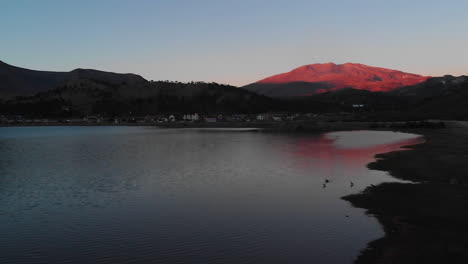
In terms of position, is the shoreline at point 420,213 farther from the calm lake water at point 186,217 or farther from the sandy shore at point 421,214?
the calm lake water at point 186,217

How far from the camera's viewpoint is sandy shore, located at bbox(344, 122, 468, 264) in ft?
47.5

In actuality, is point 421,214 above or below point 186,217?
above

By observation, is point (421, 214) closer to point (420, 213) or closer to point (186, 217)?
point (420, 213)

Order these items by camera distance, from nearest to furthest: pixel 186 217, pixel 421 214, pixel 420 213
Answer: pixel 421 214 → pixel 420 213 → pixel 186 217

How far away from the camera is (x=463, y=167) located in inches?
1340

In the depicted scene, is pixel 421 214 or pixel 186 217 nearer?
pixel 421 214

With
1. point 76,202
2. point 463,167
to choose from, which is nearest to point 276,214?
point 76,202

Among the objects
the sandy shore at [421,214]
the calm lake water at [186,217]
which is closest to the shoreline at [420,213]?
the sandy shore at [421,214]

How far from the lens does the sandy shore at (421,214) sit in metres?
14.5

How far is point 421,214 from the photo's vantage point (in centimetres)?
1980

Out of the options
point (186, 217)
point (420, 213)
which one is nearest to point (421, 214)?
point (420, 213)

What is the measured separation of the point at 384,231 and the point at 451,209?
538 cm

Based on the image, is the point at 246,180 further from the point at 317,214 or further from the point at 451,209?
the point at 451,209

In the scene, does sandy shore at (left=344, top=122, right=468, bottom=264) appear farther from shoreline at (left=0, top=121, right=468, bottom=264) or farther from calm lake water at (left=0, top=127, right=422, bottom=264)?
calm lake water at (left=0, top=127, right=422, bottom=264)
